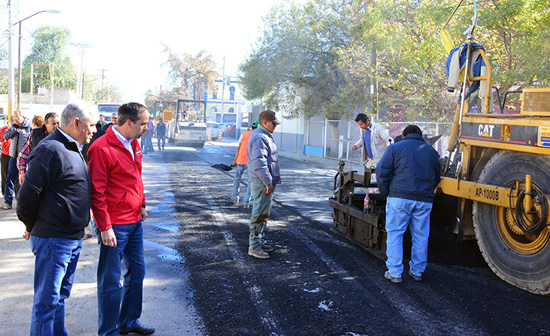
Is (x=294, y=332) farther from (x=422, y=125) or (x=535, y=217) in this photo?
(x=422, y=125)

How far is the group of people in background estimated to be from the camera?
3023mm

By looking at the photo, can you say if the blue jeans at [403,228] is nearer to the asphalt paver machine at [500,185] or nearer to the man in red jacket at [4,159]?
the asphalt paver machine at [500,185]

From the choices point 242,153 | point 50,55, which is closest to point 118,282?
point 242,153

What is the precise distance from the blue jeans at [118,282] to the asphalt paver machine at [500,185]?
312 cm

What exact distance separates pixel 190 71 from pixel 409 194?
54636 mm

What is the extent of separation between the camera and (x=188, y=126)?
32125mm

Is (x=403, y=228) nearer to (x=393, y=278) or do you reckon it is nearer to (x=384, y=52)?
(x=393, y=278)

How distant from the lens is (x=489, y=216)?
5.31m

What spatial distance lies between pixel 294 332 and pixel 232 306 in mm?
738

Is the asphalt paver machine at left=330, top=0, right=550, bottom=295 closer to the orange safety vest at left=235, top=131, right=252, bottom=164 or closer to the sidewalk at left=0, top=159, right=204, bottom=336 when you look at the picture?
the sidewalk at left=0, top=159, right=204, bottom=336

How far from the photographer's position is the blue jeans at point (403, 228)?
517 centimetres

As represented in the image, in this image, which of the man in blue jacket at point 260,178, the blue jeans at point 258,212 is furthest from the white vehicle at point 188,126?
the blue jeans at point 258,212

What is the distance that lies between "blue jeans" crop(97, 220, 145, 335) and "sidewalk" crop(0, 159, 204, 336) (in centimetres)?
28

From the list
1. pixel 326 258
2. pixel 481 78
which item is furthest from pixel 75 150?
pixel 481 78
